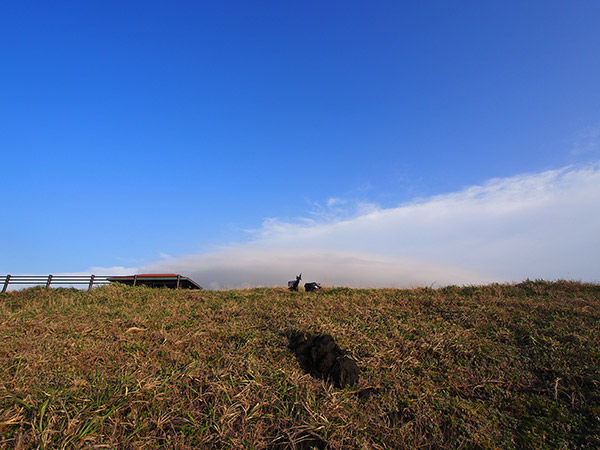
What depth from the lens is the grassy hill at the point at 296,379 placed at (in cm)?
481

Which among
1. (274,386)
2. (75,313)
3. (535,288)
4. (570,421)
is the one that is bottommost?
(570,421)

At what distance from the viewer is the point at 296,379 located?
6.27 meters

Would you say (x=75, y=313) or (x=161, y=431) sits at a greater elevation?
(x=75, y=313)

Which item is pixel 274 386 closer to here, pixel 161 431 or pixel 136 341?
pixel 161 431

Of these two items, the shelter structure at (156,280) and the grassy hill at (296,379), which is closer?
the grassy hill at (296,379)

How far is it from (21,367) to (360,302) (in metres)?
A: 9.79

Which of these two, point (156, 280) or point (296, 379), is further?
point (156, 280)

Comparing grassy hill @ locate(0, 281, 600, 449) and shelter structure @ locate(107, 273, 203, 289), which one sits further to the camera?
shelter structure @ locate(107, 273, 203, 289)

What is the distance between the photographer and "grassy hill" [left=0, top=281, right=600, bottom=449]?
4.81 metres

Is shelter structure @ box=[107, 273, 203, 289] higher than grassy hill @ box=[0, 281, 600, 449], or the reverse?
shelter structure @ box=[107, 273, 203, 289]

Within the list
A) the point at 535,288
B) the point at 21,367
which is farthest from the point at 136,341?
the point at 535,288

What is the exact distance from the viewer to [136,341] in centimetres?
870

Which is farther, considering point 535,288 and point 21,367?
point 535,288

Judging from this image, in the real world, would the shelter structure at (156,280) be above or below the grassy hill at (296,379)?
above
